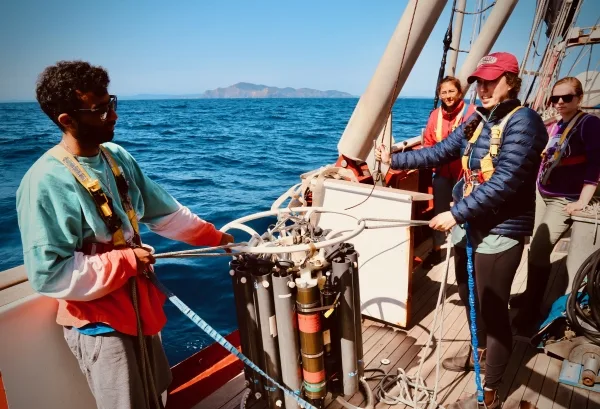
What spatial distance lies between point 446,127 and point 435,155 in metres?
1.77

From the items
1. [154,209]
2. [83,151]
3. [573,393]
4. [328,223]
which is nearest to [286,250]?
[154,209]

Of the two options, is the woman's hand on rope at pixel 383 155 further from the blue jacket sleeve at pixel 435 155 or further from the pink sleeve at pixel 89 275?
the pink sleeve at pixel 89 275

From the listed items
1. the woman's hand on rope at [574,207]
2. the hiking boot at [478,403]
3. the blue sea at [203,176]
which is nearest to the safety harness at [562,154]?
the woman's hand on rope at [574,207]

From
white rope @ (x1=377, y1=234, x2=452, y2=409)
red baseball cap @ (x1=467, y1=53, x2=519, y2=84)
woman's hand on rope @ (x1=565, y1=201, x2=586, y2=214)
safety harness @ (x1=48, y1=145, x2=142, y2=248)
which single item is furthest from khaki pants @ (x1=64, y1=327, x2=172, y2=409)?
woman's hand on rope @ (x1=565, y1=201, x2=586, y2=214)

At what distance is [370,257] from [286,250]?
65.0 inches

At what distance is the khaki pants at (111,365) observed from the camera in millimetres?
1797

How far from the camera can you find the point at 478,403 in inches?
98.0

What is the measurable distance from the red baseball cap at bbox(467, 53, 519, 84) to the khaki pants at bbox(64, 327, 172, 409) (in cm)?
214

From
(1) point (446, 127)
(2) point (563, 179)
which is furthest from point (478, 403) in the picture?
(1) point (446, 127)

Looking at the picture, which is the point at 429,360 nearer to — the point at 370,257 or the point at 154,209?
the point at 370,257

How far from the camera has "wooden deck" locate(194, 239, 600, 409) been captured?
2.63 m

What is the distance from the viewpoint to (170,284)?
23.2 ft

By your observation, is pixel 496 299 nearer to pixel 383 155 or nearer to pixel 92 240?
pixel 383 155

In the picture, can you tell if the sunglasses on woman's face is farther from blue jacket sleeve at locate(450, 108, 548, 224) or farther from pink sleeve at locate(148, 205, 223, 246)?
pink sleeve at locate(148, 205, 223, 246)
